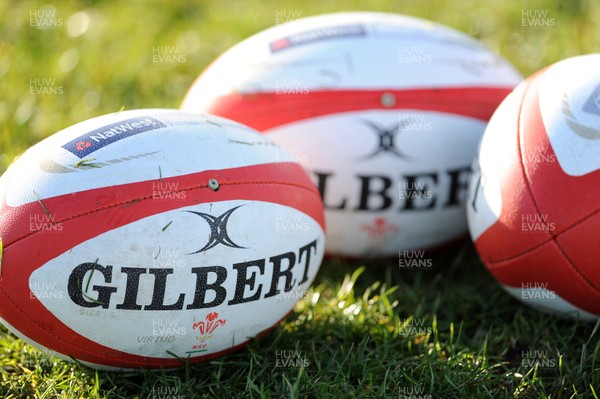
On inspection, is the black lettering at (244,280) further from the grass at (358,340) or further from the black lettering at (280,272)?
the grass at (358,340)

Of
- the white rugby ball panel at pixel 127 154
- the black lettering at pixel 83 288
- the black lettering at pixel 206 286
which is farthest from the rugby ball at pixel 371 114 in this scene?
the black lettering at pixel 83 288

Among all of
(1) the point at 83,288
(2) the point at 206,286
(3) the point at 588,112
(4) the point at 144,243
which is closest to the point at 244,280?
(2) the point at 206,286

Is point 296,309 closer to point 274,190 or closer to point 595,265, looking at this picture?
point 274,190

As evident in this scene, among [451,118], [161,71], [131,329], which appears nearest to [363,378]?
[131,329]

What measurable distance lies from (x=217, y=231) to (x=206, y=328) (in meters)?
0.35

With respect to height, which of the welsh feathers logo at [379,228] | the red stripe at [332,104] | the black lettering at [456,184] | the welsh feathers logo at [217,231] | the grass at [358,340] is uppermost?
the red stripe at [332,104]

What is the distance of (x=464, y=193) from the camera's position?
135 inches

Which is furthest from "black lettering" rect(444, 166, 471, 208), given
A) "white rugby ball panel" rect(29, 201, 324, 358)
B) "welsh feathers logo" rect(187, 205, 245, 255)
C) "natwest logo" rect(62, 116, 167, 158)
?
"natwest logo" rect(62, 116, 167, 158)

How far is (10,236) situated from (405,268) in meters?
1.84

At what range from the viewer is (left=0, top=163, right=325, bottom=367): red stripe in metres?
2.41

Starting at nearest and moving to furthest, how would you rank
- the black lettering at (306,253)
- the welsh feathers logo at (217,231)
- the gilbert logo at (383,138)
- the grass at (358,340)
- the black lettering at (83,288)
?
the black lettering at (83,288) < the welsh feathers logo at (217,231) < the grass at (358,340) < the black lettering at (306,253) < the gilbert logo at (383,138)

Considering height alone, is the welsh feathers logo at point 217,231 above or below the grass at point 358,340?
above

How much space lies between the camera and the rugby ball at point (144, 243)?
2416 mm

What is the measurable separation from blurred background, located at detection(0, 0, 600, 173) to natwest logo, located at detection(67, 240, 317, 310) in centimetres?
203
